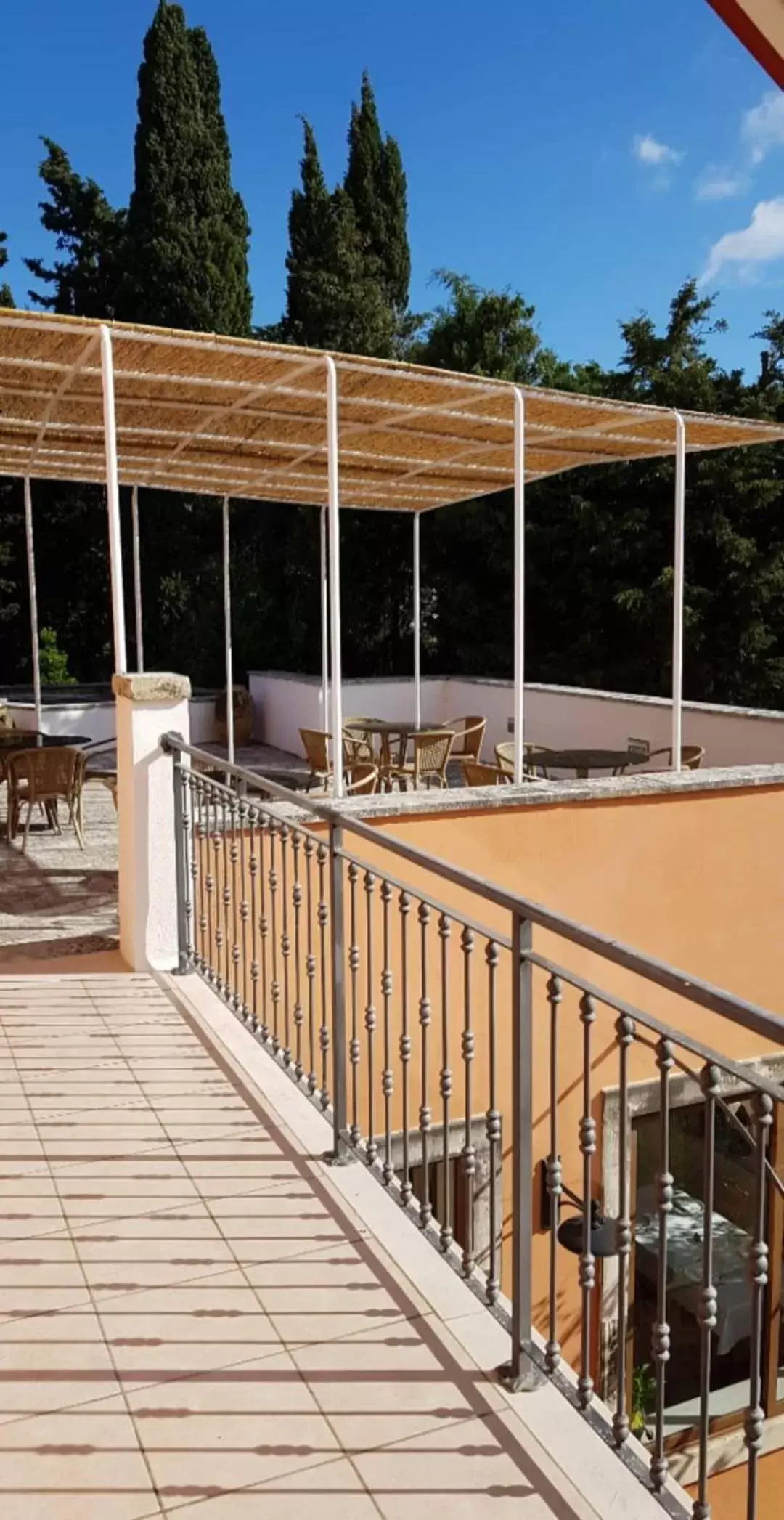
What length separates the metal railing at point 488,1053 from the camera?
1.94m

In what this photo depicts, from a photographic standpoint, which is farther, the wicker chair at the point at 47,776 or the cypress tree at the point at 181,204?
the cypress tree at the point at 181,204

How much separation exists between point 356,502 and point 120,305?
1256 centimetres

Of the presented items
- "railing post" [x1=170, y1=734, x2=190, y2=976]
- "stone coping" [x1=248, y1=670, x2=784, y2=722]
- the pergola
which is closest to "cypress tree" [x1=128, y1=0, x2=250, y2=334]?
"stone coping" [x1=248, y1=670, x2=784, y2=722]

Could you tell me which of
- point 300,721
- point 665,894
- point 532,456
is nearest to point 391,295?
point 300,721

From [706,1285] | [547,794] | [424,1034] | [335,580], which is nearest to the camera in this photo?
[706,1285]

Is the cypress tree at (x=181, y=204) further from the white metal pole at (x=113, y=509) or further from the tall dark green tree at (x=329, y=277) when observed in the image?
the white metal pole at (x=113, y=509)

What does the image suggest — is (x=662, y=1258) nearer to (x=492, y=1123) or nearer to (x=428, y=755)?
(x=492, y=1123)

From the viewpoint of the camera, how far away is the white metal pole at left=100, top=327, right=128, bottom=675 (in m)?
4.88

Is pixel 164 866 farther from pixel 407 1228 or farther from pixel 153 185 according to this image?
pixel 153 185

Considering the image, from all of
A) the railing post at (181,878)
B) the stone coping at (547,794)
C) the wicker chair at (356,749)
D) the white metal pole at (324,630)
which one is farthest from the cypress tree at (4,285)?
the railing post at (181,878)

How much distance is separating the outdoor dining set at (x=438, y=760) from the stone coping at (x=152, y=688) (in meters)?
1.59

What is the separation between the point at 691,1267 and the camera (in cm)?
1039

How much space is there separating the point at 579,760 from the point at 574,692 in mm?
3611

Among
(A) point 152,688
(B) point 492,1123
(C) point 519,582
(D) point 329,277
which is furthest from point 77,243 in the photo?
(B) point 492,1123
